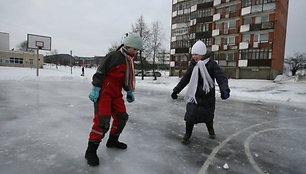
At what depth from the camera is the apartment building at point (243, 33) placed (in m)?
30.5

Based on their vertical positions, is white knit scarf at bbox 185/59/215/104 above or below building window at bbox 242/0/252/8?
below

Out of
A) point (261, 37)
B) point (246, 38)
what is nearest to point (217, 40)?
point (246, 38)

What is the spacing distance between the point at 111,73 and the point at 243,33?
3408 centimetres

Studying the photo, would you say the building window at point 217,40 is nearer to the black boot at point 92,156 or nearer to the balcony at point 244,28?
the balcony at point 244,28

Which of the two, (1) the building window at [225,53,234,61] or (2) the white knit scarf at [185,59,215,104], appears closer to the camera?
(2) the white knit scarf at [185,59,215,104]

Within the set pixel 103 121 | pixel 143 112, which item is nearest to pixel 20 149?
pixel 103 121

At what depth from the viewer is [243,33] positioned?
108ft

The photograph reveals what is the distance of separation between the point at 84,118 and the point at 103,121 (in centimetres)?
280

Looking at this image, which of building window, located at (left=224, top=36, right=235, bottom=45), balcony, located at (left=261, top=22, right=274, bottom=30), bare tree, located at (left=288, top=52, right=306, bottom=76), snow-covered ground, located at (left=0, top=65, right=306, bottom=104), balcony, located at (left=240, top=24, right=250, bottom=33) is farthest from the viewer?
bare tree, located at (left=288, top=52, right=306, bottom=76)

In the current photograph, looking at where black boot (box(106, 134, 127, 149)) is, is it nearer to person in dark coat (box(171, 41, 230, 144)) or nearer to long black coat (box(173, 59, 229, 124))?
person in dark coat (box(171, 41, 230, 144))

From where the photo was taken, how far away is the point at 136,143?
3814 mm

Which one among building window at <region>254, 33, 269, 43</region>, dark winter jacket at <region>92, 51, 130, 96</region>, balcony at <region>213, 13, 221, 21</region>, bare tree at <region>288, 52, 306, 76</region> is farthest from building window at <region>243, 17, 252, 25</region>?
dark winter jacket at <region>92, 51, 130, 96</region>

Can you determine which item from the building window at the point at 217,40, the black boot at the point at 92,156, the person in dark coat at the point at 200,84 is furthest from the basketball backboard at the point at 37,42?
the black boot at the point at 92,156

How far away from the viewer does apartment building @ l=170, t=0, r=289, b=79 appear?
3048cm
